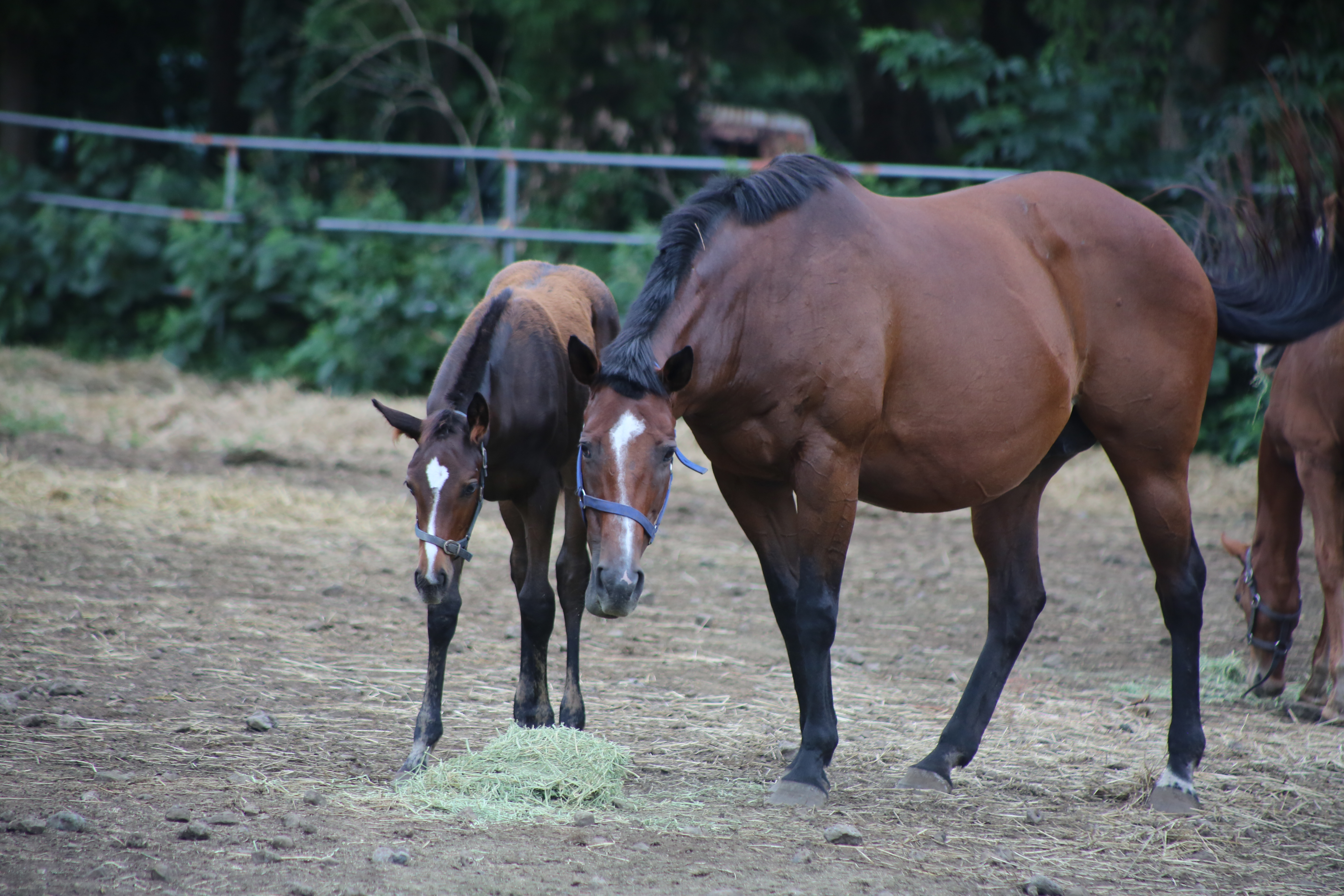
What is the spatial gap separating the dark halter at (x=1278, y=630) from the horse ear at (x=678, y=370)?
3.08 m

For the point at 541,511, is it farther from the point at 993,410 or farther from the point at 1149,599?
the point at 1149,599

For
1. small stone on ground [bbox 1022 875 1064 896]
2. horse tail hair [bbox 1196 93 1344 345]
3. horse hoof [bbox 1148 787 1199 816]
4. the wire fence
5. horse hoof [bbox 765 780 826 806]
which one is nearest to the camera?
small stone on ground [bbox 1022 875 1064 896]

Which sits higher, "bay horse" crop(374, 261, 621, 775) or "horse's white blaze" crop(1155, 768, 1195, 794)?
"bay horse" crop(374, 261, 621, 775)

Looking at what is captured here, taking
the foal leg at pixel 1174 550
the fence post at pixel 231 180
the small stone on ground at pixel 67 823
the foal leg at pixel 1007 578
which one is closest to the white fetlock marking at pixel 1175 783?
the foal leg at pixel 1174 550

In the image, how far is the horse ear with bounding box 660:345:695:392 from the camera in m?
3.05

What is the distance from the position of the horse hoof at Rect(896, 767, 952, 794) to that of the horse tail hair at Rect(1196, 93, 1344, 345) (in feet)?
6.23

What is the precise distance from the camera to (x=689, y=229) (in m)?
3.43

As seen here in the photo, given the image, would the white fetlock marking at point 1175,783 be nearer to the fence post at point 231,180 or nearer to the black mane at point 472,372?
the black mane at point 472,372

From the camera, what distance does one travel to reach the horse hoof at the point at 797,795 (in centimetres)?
337

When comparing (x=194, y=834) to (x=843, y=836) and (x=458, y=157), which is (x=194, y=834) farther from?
(x=458, y=157)

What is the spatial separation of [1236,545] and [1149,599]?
44.6 inches

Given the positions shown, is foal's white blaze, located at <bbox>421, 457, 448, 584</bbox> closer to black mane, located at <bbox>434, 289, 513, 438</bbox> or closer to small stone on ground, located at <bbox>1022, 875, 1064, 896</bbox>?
black mane, located at <bbox>434, 289, 513, 438</bbox>

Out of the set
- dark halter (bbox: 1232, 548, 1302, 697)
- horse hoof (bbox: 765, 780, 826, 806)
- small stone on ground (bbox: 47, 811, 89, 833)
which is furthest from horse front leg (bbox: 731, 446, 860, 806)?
dark halter (bbox: 1232, 548, 1302, 697)

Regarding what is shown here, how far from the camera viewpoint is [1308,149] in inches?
152
